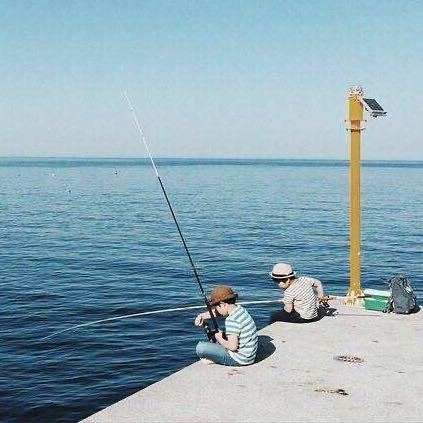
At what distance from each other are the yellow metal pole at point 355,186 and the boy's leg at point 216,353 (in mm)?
4757

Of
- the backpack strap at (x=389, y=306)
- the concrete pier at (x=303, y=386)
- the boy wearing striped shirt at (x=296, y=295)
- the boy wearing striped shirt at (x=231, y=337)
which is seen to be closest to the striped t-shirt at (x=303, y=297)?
the boy wearing striped shirt at (x=296, y=295)

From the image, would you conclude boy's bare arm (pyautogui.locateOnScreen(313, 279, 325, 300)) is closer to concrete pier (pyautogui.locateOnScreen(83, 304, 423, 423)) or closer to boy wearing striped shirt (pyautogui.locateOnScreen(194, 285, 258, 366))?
concrete pier (pyautogui.locateOnScreen(83, 304, 423, 423))

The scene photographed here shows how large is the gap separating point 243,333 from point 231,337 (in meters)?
0.17

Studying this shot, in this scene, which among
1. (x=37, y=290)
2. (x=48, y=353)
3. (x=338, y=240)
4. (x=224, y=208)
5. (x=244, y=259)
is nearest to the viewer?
(x=48, y=353)

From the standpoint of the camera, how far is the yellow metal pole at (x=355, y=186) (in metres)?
12.2

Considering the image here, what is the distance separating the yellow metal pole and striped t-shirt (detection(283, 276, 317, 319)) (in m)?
1.91

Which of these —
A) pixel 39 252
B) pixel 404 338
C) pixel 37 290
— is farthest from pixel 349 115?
pixel 39 252

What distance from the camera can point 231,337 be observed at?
809 centimetres

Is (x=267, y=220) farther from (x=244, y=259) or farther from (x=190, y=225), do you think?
(x=244, y=259)

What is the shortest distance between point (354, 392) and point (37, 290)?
49.7 ft

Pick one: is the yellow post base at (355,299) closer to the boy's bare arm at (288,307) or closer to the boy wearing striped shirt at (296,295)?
the boy wearing striped shirt at (296,295)

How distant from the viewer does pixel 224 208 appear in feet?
170

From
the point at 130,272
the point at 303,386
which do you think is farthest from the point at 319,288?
the point at 130,272

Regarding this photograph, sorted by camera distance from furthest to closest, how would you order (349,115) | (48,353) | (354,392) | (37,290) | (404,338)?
(37,290), (48,353), (349,115), (404,338), (354,392)
